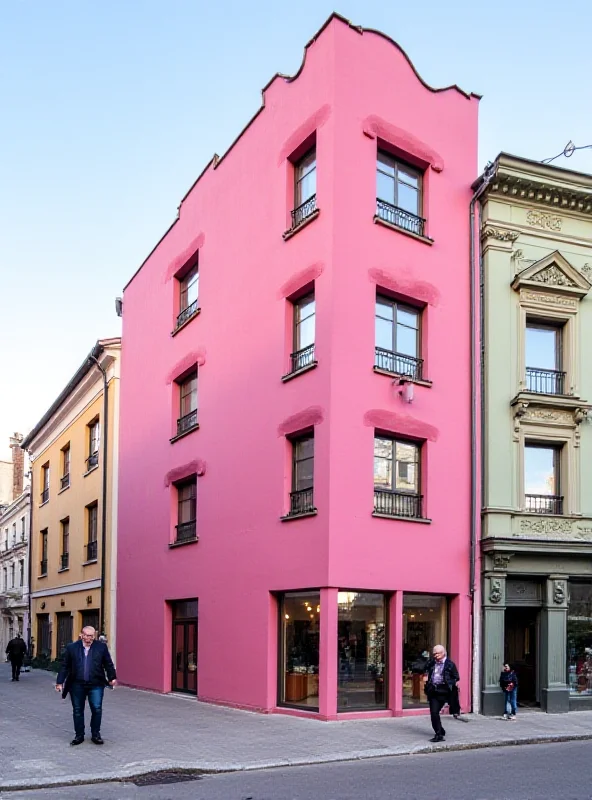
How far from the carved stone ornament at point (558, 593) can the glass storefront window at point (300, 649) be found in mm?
5399

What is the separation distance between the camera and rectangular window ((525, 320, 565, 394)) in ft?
65.2

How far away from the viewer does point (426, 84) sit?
19297mm

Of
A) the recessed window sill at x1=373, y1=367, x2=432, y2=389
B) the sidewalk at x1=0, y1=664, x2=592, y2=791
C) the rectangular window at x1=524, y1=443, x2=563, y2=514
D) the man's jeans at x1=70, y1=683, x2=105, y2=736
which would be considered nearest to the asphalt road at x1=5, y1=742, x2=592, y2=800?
the sidewalk at x1=0, y1=664, x2=592, y2=791

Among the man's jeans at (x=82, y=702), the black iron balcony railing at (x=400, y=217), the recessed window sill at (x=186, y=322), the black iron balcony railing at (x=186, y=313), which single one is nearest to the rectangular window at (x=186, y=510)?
the recessed window sill at (x=186, y=322)

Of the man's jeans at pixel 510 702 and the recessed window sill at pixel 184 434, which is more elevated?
the recessed window sill at pixel 184 434

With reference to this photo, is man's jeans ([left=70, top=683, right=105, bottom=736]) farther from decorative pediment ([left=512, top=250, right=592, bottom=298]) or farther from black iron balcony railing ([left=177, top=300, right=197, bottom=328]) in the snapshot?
decorative pediment ([left=512, top=250, right=592, bottom=298])

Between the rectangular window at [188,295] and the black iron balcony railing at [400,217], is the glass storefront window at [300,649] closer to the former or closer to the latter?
the black iron balcony railing at [400,217]

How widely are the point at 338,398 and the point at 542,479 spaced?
5.59 meters

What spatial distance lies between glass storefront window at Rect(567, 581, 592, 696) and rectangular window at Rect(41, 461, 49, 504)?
2528cm

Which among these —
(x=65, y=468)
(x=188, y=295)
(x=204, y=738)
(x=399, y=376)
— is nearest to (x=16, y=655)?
(x=65, y=468)

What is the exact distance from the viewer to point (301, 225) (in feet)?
59.7

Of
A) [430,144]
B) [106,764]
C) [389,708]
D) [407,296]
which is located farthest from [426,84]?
[106,764]

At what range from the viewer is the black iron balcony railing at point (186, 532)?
22.5m

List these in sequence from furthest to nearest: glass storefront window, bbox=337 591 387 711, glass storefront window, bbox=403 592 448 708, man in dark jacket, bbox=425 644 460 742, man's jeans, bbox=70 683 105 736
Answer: glass storefront window, bbox=403 592 448 708 < glass storefront window, bbox=337 591 387 711 < man in dark jacket, bbox=425 644 460 742 < man's jeans, bbox=70 683 105 736
